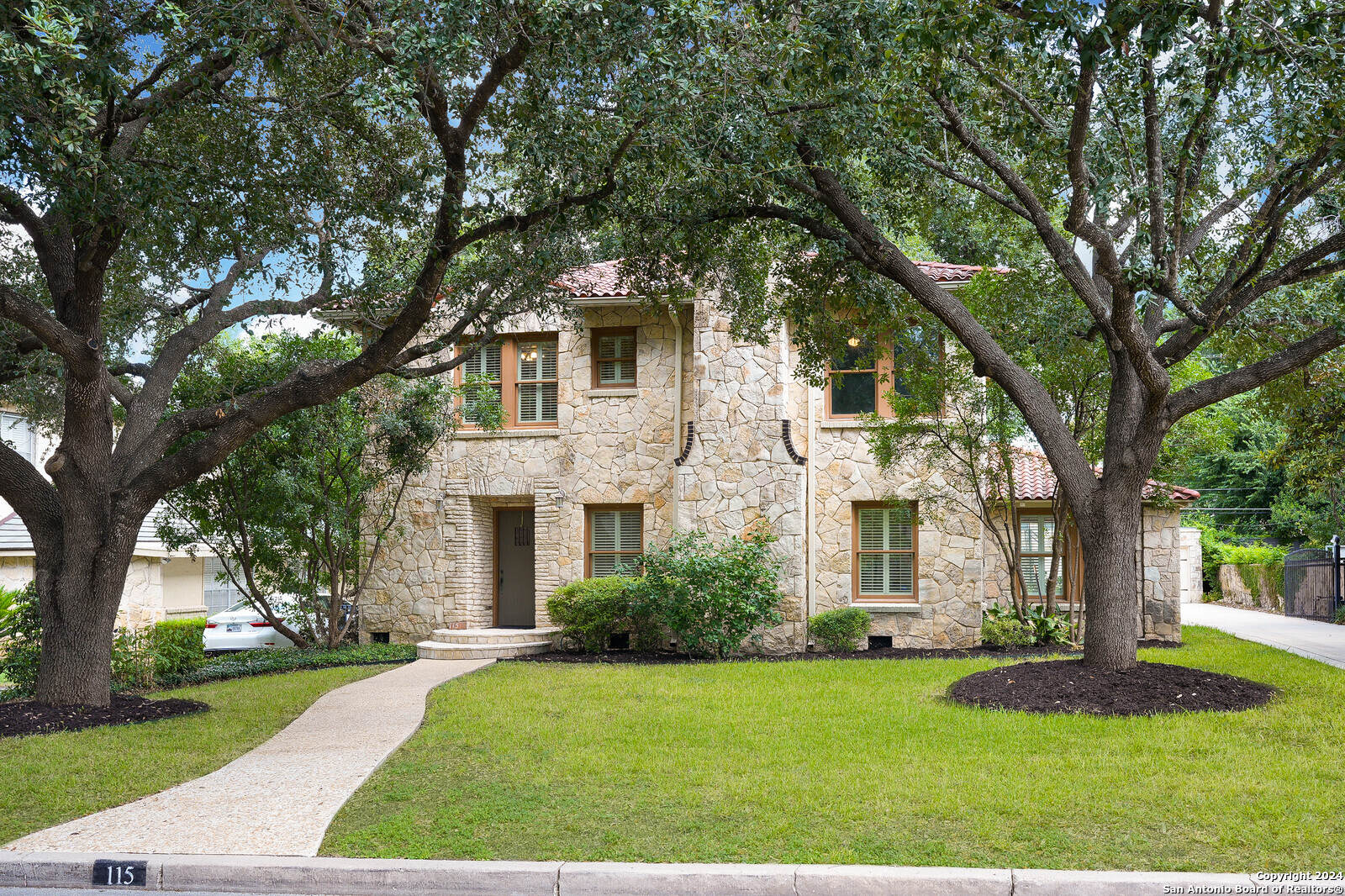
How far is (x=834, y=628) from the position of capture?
15.7m

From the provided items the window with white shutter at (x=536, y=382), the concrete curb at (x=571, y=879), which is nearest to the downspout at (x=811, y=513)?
the window with white shutter at (x=536, y=382)

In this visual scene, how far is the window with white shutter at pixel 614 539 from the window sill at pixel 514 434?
156cm

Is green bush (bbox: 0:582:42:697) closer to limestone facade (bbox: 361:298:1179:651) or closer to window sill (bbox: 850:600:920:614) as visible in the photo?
limestone facade (bbox: 361:298:1179:651)

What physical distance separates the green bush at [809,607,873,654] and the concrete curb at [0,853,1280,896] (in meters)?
10.7

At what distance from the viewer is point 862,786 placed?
6.61 metres

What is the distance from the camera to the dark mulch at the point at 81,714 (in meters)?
9.19

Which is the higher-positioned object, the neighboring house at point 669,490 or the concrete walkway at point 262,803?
the neighboring house at point 669,490

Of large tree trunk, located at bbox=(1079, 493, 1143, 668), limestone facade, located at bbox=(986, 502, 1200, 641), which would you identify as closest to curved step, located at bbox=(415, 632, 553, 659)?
limestone facade, located at bbox=(986, 502, 1200, 641)

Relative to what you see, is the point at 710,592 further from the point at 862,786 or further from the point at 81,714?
the point at 81,714

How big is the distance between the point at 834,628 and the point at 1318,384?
754 cm

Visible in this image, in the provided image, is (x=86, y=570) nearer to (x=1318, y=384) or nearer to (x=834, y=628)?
(x=834, y=628)

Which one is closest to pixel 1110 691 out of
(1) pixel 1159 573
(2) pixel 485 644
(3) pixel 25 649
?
(1) pixel 1159 573

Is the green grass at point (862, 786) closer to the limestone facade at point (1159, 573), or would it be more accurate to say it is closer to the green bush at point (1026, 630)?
the green bush at point (1026, 630)

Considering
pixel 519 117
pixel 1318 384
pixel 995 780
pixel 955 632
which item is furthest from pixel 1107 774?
pixel 955 632
